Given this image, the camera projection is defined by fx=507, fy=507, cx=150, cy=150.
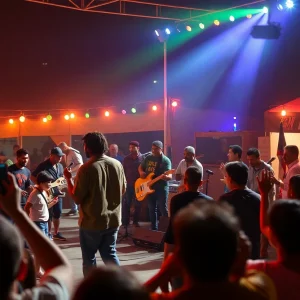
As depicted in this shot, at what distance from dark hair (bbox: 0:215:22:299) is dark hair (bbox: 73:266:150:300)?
22cm

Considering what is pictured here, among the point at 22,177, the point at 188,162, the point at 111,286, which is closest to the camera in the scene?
the point at 111,286

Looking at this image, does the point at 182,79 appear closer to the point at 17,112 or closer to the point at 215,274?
the point at 17,112

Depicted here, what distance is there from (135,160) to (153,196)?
0.98 metres

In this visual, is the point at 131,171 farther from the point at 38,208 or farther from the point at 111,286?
the point at 111,286

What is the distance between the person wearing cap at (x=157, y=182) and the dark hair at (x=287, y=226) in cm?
772

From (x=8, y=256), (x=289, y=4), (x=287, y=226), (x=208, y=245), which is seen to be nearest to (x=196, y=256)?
(x=208, y=245)

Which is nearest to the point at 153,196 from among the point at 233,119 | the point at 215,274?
the point at 215,274

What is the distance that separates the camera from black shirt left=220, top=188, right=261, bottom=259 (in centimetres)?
401

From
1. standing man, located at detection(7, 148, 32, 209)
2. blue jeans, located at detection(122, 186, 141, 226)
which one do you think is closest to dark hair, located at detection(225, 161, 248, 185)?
standing man, located at detection(7, 148, 32, 209)

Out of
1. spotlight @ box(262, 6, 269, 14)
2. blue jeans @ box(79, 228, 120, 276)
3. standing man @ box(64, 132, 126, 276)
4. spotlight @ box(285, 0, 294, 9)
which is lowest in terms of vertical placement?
blue jeans @ box(79, 228, 120, 276)

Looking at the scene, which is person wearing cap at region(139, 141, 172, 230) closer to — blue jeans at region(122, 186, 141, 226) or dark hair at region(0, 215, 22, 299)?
blue jeans at region(122, 186, 141, 226)

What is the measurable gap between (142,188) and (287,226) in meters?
7.98

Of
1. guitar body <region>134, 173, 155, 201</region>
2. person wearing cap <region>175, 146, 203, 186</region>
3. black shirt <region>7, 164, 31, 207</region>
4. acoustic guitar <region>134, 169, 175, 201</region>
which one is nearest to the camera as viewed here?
black shirt <region>7, 164, 31, 207</region>

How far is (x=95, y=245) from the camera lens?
5172 mm
